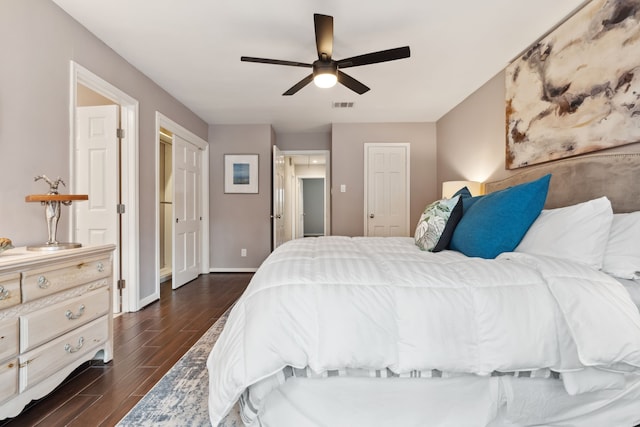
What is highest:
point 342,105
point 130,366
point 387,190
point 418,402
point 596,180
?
point 342,105

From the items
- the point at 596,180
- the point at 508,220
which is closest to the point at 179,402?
the point at 508,220

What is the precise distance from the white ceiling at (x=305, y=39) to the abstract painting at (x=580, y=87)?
0.21 meters

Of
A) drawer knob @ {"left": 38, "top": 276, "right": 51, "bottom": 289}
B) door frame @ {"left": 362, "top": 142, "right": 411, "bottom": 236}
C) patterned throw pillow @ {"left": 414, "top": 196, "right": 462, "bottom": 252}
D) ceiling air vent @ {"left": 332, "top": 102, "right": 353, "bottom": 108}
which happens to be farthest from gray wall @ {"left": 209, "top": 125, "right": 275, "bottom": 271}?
drawer knob @ {"left": 38, "top": 276, "right": 51, "bottom": 289}

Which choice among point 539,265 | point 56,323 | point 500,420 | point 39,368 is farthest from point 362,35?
point 39,368

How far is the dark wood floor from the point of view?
4.79 ft

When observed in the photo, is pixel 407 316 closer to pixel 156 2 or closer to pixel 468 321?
pixel 468 321

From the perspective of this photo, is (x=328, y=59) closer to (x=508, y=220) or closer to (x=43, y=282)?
(x=508, y=220)

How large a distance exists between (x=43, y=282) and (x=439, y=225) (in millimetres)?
2202

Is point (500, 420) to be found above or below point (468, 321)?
below

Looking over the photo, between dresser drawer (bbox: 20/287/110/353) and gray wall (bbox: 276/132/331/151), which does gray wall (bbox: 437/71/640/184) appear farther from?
dresser drawer (bbox: 20/287/110/353)

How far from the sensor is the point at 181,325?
2602 mm

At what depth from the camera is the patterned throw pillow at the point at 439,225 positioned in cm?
193

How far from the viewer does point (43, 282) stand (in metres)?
1.48

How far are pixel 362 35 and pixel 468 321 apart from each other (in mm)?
2246
